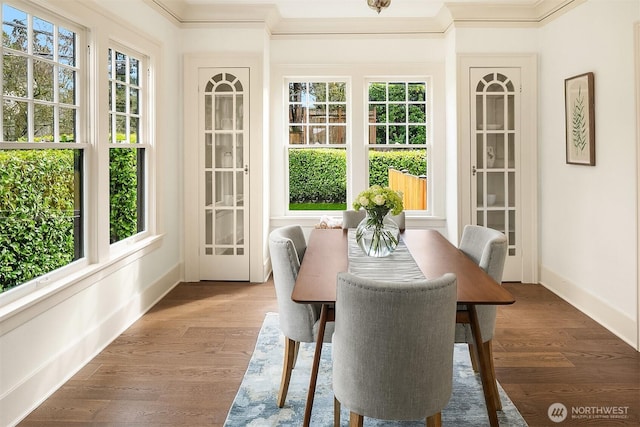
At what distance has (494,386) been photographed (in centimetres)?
250

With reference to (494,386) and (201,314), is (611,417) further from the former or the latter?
(201,314)

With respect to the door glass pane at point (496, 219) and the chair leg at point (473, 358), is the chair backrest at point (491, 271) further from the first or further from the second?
the door glass pane at point (496, 219)

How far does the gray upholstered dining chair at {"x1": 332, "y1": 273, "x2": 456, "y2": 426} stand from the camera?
171 centimetres

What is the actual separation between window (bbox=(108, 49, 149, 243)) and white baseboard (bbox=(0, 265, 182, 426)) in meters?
0.58

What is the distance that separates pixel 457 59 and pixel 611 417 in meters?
3.61

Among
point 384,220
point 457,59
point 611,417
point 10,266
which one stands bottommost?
point 611,417

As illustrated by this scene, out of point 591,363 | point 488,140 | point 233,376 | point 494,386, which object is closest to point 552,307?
point 591,363

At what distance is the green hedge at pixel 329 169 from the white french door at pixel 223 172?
2.51 ft

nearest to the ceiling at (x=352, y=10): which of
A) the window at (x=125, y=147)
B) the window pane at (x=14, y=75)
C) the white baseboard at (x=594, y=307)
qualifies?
the window at (x=125, y=147)

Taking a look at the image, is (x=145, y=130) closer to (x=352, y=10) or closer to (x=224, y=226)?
(x=224, y=226)

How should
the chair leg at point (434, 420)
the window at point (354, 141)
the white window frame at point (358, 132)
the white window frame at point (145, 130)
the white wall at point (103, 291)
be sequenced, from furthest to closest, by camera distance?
the window at point (354, 141), the white window frame at point (358, 132), the white window frame at point (145, 130), the white wall at point (103, 291), the chair leg at point (434, 420)

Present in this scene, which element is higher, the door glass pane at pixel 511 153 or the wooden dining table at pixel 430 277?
the door glass pane at pixel 511 153

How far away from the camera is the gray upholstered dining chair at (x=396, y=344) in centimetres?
171

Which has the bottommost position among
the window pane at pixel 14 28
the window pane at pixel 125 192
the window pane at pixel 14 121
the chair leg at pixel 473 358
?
the chair leg at pixel 473 358
